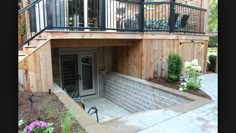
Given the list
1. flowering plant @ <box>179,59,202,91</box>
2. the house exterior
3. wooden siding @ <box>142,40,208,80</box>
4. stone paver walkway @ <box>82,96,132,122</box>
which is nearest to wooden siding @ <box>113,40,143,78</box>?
the house exterior

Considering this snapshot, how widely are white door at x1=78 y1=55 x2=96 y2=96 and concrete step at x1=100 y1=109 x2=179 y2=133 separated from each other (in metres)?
4.08

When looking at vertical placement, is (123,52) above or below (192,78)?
above

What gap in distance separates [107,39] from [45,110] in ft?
10.3

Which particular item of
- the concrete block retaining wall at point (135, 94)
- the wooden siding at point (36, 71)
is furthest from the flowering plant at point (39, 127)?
the concrete block retaining wall at point (135, 94)

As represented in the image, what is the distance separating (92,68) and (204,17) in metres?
5.06

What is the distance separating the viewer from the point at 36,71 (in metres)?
4.74

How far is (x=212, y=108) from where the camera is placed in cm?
442

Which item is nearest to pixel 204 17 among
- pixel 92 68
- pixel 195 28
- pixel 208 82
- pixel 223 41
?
pixel 195 28

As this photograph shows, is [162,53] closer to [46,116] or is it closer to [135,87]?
[135,87]

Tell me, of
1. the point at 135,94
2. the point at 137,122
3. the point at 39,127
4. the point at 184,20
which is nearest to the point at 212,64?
the point at 184,20

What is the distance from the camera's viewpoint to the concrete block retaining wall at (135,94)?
5492 millimetres

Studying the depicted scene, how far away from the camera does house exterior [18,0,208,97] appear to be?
5750 millimetres

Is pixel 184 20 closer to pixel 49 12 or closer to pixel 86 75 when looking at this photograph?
pixel 86 75

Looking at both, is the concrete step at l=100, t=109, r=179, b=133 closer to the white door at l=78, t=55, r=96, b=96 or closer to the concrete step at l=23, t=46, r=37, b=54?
the concrete step at l=23, t=46, r=37, b=54
